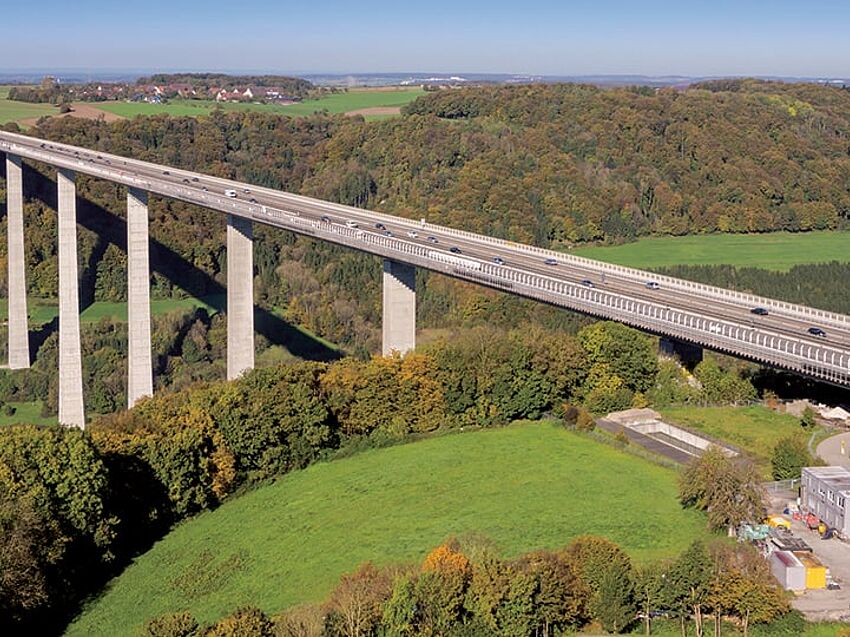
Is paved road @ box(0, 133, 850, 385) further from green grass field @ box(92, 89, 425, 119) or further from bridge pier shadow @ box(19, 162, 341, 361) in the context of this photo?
green grass field @ box(92, 89, 425, 119)

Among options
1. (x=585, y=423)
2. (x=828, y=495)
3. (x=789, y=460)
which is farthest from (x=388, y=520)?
(x=789, y=460)

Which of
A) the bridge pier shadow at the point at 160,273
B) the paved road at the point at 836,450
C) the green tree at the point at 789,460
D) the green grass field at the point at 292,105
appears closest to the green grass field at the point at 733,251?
the bridge pier shadow at the point at 160,273

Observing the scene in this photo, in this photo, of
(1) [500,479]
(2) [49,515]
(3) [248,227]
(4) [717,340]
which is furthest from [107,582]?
(3) [248,227]

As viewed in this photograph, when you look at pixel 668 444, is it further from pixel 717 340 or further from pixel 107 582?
pixel 107 582

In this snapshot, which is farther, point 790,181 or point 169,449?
point 790,181

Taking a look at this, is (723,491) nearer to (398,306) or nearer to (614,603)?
(614,603)
